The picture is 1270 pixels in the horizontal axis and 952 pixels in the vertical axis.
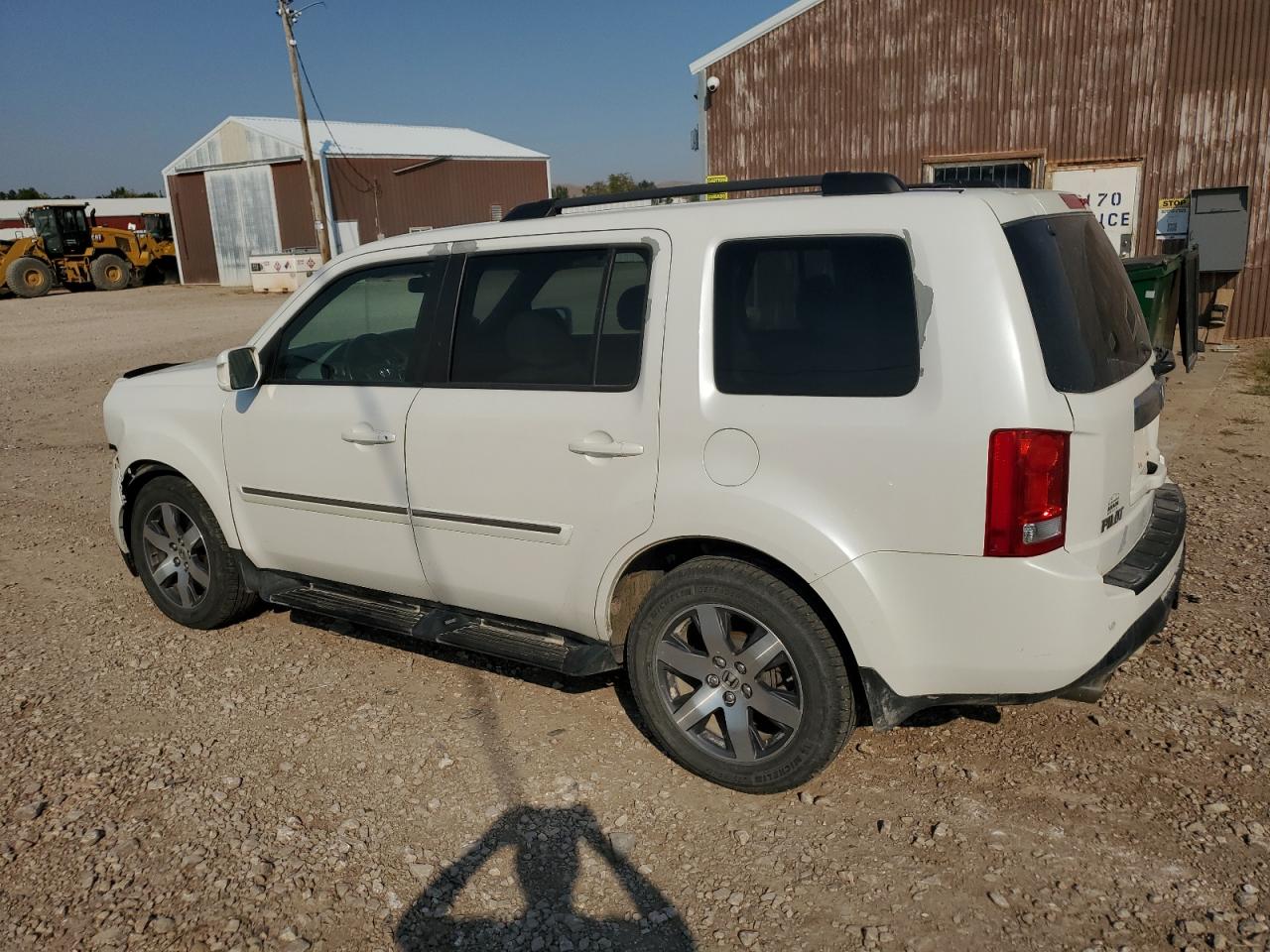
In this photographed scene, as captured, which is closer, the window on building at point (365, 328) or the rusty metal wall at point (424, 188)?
the window on building at point (365, 328)

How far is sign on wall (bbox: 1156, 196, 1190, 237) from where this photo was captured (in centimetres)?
1388

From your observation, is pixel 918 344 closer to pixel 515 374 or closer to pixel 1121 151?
pixel 515 374

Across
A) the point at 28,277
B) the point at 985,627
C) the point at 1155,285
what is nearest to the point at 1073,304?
the point at 985,627

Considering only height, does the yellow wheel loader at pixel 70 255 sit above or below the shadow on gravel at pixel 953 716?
above

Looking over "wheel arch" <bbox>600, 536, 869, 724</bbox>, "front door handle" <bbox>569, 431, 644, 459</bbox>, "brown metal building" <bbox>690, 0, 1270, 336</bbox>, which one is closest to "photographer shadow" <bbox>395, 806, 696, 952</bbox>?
"wheel arch" <bbox>600, 536, 869, 724</bbox>

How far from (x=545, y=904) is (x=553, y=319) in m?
1.94

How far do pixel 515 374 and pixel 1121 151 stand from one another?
13.0m

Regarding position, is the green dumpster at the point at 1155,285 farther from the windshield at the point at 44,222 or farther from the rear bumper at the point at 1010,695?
the windshield at the point at 44,222

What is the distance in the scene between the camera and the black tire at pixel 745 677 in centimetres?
318

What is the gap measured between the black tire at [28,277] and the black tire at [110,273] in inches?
72.4

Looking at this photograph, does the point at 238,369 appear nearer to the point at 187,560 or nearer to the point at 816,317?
the point at 187,560

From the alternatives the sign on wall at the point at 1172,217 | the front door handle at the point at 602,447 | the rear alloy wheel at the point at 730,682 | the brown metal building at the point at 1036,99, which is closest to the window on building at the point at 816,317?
the front door handle at the point at 602,447

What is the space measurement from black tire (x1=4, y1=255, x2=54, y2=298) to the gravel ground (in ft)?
105

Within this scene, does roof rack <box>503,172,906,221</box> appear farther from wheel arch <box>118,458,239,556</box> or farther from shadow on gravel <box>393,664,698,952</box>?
shadow on gravel <box>393,664,698,952</box>
